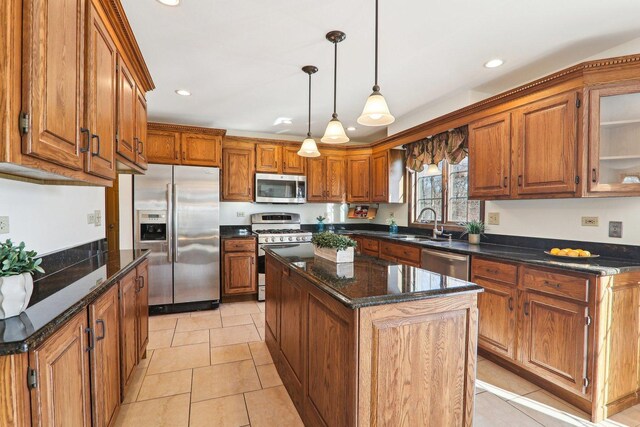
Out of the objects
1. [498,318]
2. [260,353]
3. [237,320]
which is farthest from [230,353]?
[498,318]

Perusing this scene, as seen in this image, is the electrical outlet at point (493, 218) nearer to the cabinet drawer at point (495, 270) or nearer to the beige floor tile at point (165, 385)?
the cabinet drawer at point (495, 270)

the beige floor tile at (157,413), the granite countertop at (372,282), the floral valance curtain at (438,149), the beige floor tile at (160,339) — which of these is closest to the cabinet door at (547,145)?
the floral valance curtain at (438,149)

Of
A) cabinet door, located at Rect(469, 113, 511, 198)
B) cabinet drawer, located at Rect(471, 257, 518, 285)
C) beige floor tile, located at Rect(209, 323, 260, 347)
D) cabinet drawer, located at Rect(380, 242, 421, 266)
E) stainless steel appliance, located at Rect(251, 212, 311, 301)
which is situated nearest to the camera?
cabinet drawer, located at Rect(471, 257, 518, 285)

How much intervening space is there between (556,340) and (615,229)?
984 mm

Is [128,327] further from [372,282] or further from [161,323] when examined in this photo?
[161,323]

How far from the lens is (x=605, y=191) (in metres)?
2.21

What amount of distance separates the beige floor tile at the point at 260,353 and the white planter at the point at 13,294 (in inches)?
74.2

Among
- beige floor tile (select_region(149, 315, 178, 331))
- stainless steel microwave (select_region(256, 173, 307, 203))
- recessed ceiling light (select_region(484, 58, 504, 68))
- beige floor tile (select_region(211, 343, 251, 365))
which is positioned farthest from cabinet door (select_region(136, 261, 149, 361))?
recessed ceiling light (select_region(484, 58, 504, 68))

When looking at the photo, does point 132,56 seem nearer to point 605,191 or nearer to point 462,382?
point 462,382

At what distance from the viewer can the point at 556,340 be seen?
2.14 metres

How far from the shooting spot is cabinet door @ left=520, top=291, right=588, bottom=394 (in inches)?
79.4

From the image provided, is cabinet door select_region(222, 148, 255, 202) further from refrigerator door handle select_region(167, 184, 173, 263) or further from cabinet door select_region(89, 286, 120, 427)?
cabinet door select_region(89, 286, 120, 427)

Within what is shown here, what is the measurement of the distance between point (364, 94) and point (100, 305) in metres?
3.06

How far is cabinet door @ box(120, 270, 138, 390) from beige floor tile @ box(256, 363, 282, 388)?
91cm
